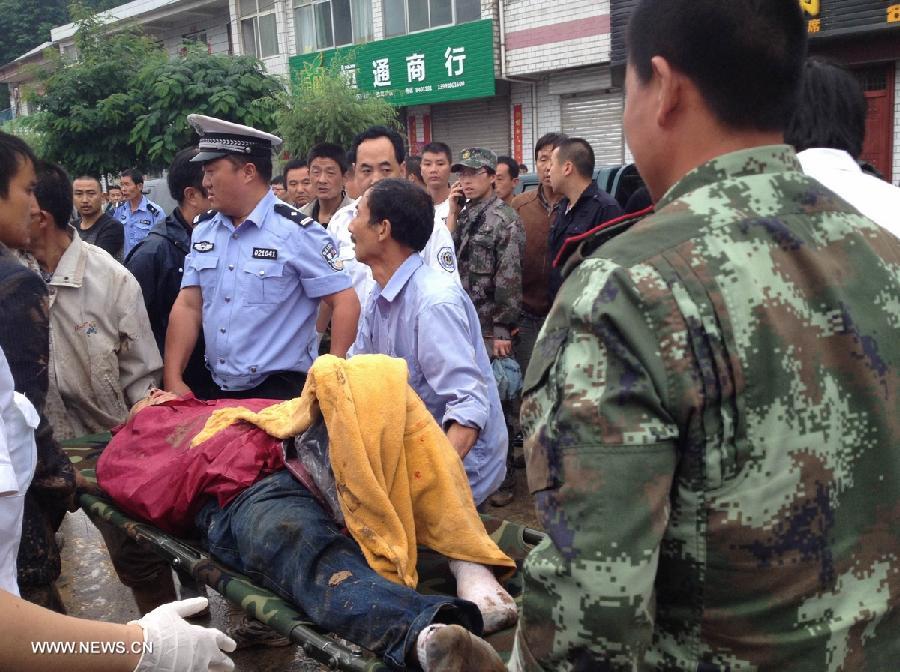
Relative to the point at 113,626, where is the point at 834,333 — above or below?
above

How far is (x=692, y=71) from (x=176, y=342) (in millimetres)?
3000

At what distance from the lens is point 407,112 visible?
55.1 ft

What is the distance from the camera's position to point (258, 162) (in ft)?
11.8

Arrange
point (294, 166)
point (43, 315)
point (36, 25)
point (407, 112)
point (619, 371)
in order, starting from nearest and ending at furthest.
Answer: point (619, 371), point (43, 315), point (294, 166), point (407, 112), point (36, 25)

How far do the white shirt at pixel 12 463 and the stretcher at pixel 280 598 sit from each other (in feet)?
2.25

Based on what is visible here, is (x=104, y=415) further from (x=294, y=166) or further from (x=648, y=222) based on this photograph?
(x=294, y=166)

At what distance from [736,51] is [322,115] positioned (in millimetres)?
11759

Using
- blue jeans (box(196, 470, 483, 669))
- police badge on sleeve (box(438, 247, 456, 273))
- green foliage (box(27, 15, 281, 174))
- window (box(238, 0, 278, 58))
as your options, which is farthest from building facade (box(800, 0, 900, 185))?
window (box(238, 0, 278, 58))

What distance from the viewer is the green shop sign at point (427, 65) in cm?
1455

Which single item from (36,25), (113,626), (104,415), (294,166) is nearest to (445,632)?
(113,626)

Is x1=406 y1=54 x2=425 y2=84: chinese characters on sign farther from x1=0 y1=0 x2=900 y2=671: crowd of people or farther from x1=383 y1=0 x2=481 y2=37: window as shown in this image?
x1=0 y1=0 x2=900 y2=671: crowd of people

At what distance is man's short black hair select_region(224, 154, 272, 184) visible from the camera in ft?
11.5

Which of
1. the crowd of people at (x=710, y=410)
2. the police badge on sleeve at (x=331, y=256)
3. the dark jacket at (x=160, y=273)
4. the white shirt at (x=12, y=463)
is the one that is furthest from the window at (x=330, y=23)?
the crowd of people at (x=710, y=410)

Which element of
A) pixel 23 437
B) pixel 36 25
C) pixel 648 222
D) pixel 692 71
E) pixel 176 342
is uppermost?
pixel 36 25
